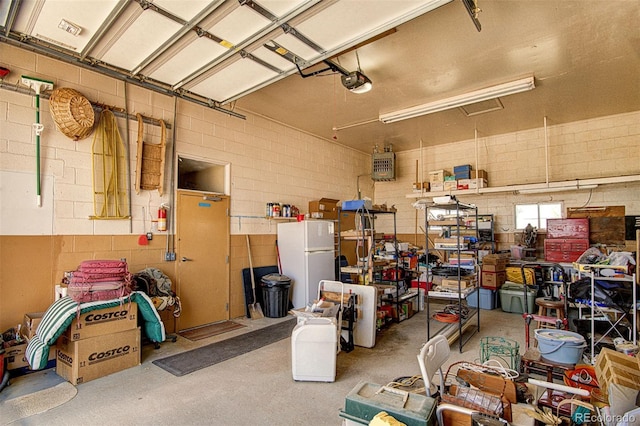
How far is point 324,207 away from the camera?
7070mm

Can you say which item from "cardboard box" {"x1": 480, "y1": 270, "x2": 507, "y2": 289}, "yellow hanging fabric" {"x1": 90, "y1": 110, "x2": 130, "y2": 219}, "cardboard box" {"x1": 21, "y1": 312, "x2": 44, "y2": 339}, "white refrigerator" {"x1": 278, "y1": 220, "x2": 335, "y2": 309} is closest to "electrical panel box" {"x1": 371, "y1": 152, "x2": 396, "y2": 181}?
"white refrigerator" {"x1": 278, "y1": 220, "x2": 335, "y2": 309}

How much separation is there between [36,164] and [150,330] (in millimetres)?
2234

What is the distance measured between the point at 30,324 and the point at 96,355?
2.51 feet

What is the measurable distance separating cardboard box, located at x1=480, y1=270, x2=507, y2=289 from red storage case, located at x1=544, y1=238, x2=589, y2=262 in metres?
0.95

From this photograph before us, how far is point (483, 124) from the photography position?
6.81 m

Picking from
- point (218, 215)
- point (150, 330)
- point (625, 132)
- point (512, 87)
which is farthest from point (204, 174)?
point (625, 132)

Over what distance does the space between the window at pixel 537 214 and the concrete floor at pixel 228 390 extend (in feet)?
12.9

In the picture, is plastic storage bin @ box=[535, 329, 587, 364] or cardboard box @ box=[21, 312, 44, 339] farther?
cardboard box @ box=[21, 312, 44, 339]

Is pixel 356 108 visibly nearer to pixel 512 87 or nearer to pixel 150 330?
pixel 512 87

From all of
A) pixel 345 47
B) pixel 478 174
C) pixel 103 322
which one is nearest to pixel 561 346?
pixel 345 47

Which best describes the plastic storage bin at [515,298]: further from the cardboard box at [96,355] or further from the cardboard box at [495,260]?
the cardboard box at [96,355]

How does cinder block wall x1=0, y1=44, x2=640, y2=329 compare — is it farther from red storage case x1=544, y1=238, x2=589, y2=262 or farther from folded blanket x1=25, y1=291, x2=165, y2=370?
red storage case x1=544, y1=238, x2=589, y2=262

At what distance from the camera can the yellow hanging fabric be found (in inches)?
158

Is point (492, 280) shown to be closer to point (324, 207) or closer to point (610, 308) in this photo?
point (610, 308)
